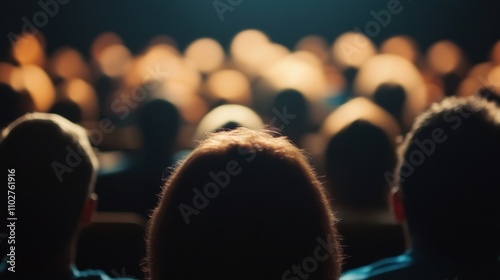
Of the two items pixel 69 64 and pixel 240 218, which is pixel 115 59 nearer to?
pixel 69 64

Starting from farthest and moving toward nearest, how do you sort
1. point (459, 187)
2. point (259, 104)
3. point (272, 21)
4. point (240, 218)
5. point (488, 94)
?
point (272, 21), point (259, 104), point (488, 94), point (459, 187), point (240, 218)

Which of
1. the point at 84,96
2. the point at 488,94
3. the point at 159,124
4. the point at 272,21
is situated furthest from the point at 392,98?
the point at 272,21

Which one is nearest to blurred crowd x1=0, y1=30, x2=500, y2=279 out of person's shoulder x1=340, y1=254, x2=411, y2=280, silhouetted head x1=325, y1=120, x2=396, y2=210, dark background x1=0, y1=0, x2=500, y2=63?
silhouetted head x1=325, y1=120, x2=396, y2=210

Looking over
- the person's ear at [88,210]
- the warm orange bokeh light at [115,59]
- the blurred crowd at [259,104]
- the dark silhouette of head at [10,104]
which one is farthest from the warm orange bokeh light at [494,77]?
the warm orange bokeh light at [115,59]

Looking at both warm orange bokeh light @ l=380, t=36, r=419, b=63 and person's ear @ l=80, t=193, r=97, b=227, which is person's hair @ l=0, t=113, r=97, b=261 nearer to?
person's ear @ l=80, t=193, r=97, b=227

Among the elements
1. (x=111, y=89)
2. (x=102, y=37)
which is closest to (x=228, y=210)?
(x=111, y=89)

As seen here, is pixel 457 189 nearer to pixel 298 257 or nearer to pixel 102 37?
pixel 298 257

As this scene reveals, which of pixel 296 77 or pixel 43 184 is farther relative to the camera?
pixel 296 77

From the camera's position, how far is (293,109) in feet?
18.5

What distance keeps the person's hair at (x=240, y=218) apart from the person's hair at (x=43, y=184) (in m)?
1.03

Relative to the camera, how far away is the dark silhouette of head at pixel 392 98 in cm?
577

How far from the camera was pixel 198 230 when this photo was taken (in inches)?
41.7

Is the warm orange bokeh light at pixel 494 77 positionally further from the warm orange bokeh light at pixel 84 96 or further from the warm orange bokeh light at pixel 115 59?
the warm orange bokeh light at pixel 115 59

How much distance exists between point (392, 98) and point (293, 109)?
3.01ft
